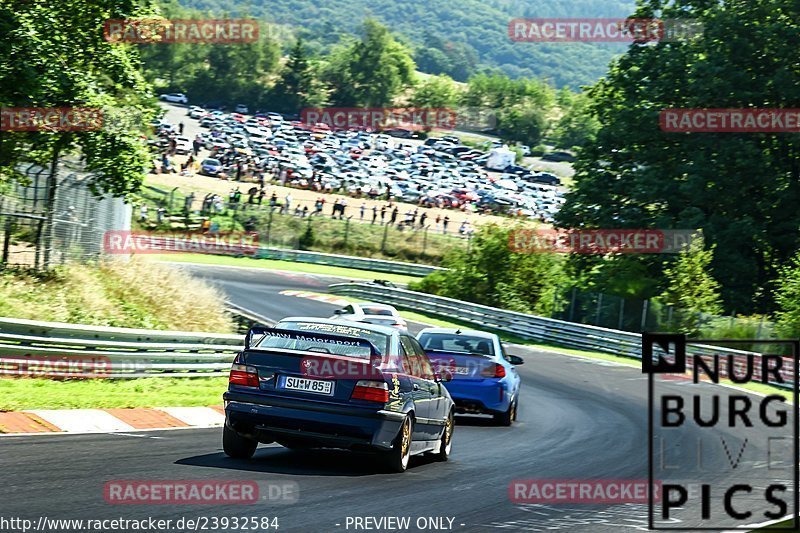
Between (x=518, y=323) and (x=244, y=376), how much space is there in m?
29.6

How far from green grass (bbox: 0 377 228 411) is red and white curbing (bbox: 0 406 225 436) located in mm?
361

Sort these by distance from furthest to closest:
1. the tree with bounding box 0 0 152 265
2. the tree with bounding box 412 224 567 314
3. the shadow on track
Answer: the tree with bounding box 412 224 567 314 → the tree with bounding box 0 0 152 265 → the shadow on track

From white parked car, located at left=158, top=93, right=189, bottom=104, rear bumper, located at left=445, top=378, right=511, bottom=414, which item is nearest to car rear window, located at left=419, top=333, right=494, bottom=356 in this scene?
rear bumper, located at left=445, top=378, right=511, bottom=414

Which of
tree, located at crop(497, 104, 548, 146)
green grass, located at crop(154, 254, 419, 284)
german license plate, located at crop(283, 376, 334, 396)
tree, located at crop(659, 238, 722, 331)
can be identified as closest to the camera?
german license plate, located at crop(283, 376, 334, 396)

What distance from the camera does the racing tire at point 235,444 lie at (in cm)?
1098

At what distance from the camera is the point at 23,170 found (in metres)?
26.3

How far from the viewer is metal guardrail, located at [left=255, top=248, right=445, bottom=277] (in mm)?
60781

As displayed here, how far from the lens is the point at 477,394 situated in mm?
17234

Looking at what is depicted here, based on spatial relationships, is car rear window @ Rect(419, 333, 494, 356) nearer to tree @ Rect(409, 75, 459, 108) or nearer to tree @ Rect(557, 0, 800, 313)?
tree @ Rect(557, 0, 800, 313)

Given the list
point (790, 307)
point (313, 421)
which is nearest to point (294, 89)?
point (790, 307)

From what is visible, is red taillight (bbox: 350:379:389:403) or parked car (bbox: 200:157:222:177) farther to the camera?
parked car (bbox: 200:157:222:177)

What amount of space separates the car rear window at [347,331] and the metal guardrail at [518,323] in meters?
21.2

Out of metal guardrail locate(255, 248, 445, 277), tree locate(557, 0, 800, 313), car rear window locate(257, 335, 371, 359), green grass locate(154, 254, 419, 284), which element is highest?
tree locate(557, 0, 800, 313)

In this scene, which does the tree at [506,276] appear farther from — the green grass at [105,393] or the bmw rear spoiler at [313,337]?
the bmw rear spoiler at [313,337]
